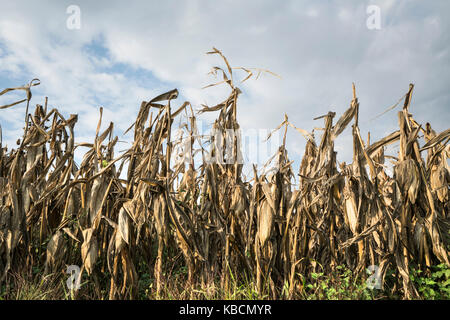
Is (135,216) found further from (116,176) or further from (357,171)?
(357,171)

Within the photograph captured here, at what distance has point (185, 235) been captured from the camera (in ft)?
5.67

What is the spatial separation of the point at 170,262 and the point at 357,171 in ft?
4.51

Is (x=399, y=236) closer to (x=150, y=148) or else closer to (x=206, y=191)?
(x=206, y=191)

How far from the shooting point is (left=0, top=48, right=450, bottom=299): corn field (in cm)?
175

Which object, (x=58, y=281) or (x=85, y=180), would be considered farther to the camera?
(x=58, y=281)

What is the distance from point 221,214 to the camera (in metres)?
1.97

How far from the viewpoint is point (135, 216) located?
170cm

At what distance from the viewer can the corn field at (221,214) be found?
1747 millimetres

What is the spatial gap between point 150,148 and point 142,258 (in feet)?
2.83

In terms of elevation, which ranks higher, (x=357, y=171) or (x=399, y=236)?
(x=357, y=171)
